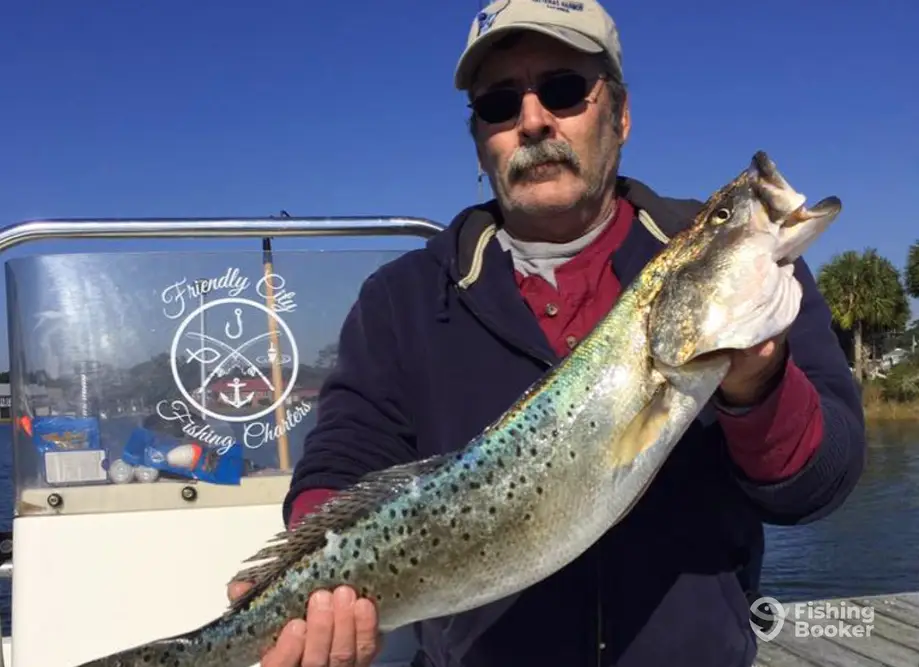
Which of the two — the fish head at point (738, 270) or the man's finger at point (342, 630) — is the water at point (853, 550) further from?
the fish head at point (738, 270)

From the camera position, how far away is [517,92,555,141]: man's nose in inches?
118

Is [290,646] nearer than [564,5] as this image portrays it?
Yes

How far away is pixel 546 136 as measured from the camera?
119 inches

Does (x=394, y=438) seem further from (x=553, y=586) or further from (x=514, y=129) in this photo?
(x=514, y=129)

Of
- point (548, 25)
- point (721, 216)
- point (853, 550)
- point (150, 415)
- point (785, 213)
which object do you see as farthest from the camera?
point (853, 550)

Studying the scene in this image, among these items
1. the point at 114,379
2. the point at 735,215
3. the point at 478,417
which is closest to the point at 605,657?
the point at 478,417

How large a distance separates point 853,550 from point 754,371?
654 inches

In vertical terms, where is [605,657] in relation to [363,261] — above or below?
below

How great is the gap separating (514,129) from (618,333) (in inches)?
37.1

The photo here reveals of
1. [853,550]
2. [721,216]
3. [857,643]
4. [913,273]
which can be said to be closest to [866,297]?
[913,273]

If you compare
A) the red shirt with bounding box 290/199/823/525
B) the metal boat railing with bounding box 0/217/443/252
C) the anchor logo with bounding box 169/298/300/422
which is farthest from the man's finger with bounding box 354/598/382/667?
the metal boat railing with bounding box 0/217/443/252

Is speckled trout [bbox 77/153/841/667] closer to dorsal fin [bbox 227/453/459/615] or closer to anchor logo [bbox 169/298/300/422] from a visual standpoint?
dorsal fin [bbox 227/453/459/615]

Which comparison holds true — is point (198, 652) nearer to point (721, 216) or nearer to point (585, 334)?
point (585, 334)

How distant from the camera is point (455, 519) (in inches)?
99.9
